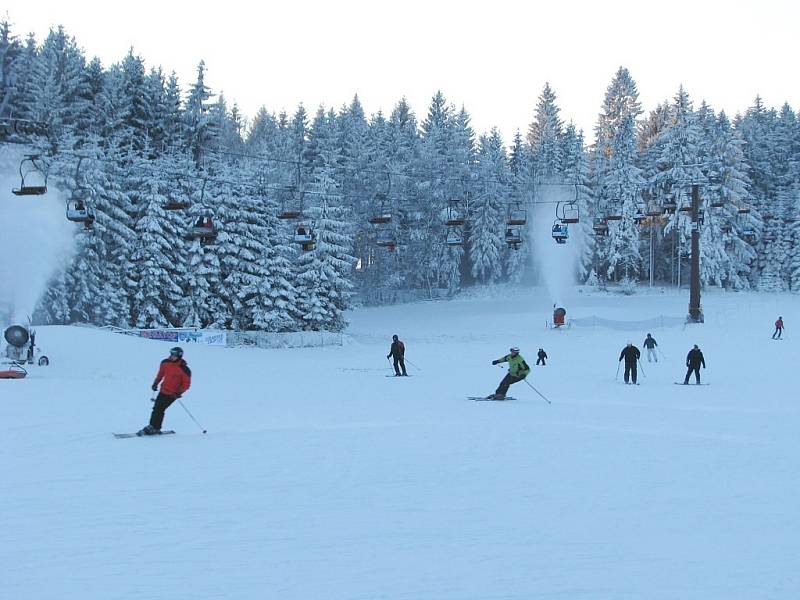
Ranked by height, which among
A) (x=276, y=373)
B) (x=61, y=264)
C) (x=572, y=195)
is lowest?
(x=276, y=373)

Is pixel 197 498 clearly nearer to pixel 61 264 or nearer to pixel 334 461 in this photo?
pixel 334 461

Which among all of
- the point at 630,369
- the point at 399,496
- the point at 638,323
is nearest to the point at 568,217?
the point at 638,323

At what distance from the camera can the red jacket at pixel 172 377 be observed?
12.6 m

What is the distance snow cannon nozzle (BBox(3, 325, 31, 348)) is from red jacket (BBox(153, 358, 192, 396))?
16.1m

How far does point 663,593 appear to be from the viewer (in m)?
5.63

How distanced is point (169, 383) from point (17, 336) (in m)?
16.4

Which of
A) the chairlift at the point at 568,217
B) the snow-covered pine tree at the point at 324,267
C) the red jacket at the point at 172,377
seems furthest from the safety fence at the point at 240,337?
the red jacket at the point at 172,377

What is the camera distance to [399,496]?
861cm

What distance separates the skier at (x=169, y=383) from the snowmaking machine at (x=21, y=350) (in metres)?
14.4

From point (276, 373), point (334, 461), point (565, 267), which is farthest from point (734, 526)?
point (565, 267)

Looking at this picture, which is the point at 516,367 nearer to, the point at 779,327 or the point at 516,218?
the point at 779,327

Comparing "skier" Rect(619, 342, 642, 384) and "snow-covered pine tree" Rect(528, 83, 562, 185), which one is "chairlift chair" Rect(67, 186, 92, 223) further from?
"snow-covered pine tree" Rect(528, 83, 562, 185)

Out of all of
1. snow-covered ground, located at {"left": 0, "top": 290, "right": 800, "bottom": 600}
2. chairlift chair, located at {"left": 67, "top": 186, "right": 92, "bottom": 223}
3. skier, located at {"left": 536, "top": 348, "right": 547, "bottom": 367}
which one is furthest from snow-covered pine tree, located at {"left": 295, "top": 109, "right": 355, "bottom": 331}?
snow-covered ground, located at {"left": 0, "top": 290, "right": 800, "bottom": 600}

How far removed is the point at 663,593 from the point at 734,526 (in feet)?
7.36
